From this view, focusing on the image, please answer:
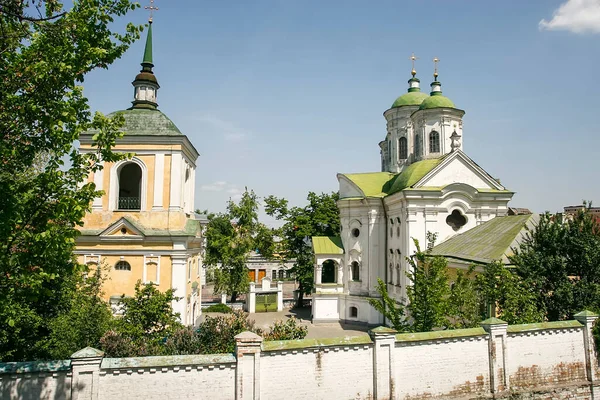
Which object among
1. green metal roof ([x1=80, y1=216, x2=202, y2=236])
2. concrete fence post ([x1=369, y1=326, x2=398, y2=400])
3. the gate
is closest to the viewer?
concrete fence post ([x1=369, y1=326, x2=398, y2=400])

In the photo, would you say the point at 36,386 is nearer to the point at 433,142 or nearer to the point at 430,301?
the point at 430,301

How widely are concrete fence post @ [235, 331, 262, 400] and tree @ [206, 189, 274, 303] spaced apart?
23.3 m

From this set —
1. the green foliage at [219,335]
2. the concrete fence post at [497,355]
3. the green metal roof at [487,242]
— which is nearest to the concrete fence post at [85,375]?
the green foliage at [219,335]

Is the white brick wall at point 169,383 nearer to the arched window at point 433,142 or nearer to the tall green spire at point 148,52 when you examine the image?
the tall green spire at point 148,52

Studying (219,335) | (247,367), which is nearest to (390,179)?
(219,335)

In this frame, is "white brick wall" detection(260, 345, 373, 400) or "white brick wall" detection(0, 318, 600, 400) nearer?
"white brick wall" detection(0, 318, 600, 400)

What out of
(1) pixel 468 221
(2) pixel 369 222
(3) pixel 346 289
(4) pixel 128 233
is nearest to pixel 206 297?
(3) pixel 346 289

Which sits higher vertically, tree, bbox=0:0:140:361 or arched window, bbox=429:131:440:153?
arched window, bbox=429:131:440:153

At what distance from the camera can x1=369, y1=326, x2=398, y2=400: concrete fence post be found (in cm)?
923

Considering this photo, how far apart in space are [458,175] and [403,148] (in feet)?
24.7

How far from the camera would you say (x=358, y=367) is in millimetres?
9250

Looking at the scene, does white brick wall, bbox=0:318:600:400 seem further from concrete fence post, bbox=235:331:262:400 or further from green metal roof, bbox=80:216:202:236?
green metal roof, bbox=80:216:202:236

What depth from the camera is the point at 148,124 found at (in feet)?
60.2

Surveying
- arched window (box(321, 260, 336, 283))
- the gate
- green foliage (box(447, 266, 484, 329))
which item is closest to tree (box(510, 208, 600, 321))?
green foliage (box(447, 266, 484, 329))
